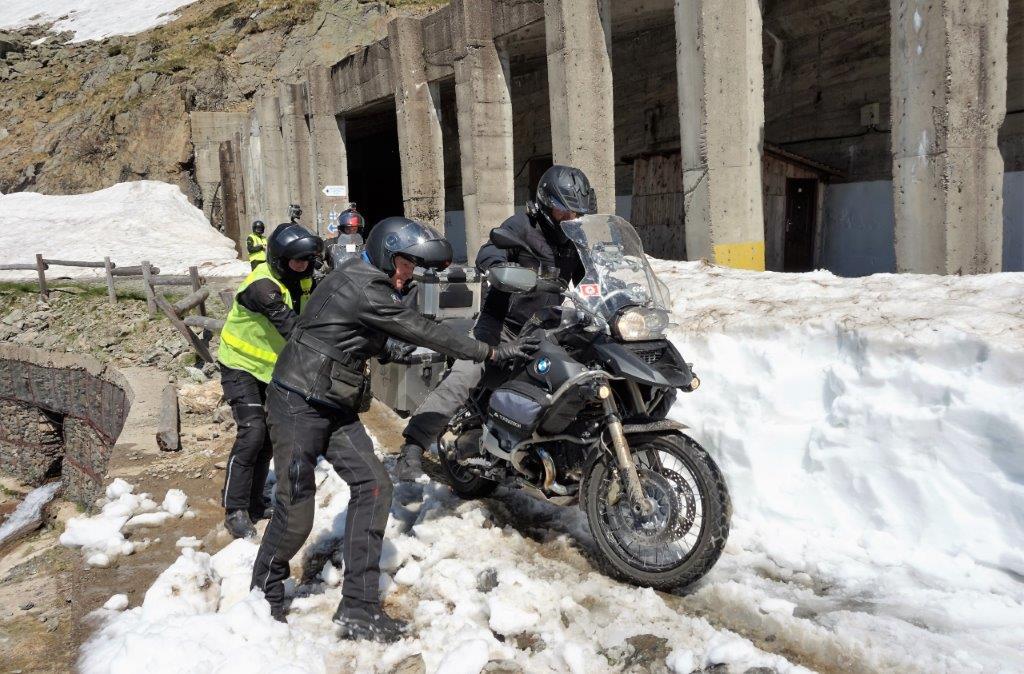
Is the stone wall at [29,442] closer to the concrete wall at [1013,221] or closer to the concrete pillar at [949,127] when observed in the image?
the concrete pillar at [949,127]

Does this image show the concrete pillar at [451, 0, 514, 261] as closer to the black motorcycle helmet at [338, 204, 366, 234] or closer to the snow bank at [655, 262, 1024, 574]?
the black motorcycle helmet at [338, 204, 366, 234]

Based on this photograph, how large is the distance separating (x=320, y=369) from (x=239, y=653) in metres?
1.27

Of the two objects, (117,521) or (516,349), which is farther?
(117,521)

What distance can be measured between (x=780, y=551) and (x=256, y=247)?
682 centimetres

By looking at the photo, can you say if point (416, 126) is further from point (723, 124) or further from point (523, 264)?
point (523, 264)

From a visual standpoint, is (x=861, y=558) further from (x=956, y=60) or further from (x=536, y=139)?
(x=536, y=139)

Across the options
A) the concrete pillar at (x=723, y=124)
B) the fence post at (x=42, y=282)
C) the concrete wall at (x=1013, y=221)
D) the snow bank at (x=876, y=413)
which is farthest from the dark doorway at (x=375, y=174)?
the snow bank at (x=876, y=413)

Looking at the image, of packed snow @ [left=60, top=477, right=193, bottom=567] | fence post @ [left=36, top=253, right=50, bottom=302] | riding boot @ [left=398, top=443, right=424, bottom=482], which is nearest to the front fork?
riding boot @ [left=398, top=443, right=424, bottom=482]

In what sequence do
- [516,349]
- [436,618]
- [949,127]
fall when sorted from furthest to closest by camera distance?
[949,127]
[516,349]
[436,618]

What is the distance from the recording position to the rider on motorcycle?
451 cm

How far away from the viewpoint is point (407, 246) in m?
3.66

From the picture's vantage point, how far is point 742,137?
8.93 metres

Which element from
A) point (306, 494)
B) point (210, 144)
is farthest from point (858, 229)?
point (210, 144)

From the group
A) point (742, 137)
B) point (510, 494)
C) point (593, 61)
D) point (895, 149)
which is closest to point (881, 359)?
point (510, 494)
